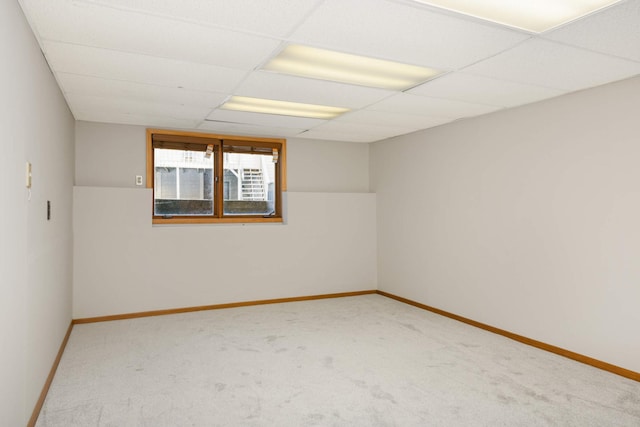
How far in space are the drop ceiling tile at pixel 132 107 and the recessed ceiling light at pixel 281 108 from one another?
1.10 ft

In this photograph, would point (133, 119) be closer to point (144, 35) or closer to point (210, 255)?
point (210, 255)

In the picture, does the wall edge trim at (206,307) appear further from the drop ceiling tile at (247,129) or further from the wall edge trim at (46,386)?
the drop ceiling tile at (247,129)

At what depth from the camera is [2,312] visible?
195cm

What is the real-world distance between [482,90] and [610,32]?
1.24m

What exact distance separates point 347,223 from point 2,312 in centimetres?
495

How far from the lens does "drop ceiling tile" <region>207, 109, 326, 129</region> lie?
15.3 ft

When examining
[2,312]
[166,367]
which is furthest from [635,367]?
[2,312]

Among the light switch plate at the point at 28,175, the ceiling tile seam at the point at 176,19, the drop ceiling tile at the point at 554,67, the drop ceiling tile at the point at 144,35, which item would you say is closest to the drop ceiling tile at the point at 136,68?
the drop ceiling tile at the point at 144,35

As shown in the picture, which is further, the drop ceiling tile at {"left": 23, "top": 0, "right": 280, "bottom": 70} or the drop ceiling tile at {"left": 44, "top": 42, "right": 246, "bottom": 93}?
the drop ceiling tile at {"left": 44, "top": 42, "right": 246, "bottom": 93}

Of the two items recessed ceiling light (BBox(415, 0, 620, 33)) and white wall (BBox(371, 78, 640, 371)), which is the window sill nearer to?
white wall (BBox(371, 78, 640, 371))

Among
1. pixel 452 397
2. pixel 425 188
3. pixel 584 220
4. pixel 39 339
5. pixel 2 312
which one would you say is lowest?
pixel 452 397

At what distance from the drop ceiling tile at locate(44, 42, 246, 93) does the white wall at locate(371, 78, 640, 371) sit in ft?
9.53

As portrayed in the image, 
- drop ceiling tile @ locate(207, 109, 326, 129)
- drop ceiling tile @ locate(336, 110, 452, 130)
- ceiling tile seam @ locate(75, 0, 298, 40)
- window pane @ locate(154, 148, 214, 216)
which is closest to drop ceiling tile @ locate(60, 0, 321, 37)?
ceiling tile seam @ locate(75, 0, 298, 40)

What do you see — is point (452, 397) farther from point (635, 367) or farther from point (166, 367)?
point (166, 367)
